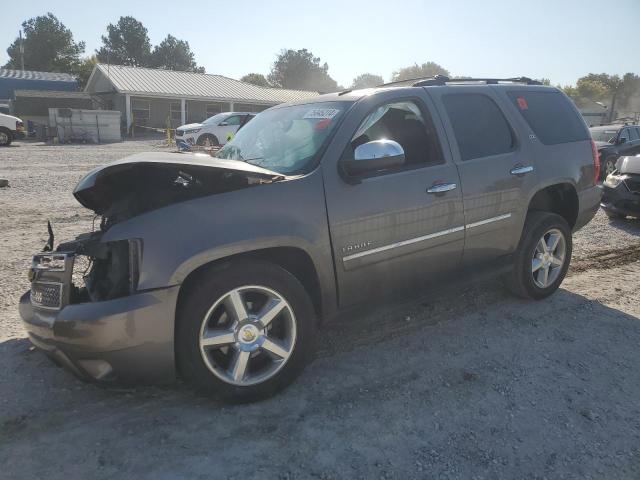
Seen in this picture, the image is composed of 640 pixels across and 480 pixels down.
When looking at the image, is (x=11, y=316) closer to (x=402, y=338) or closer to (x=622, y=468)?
(x=402, y=338)

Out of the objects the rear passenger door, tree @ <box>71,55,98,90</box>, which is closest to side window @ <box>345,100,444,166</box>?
Answer: the rear passenger door

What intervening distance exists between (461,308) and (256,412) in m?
2.32

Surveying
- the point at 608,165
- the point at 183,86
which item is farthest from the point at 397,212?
the point at 183,86

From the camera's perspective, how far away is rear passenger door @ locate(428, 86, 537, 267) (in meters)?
3.76

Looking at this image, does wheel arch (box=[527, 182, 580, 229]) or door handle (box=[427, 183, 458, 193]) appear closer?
door handle (box=[427, 183, 458, 193])

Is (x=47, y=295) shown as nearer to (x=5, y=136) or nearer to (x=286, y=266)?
(x=286, y=266)

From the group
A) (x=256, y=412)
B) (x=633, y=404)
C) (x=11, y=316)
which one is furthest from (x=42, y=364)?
(x=633, y=404)

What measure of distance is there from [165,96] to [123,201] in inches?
1331

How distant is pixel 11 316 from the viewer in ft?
13.3

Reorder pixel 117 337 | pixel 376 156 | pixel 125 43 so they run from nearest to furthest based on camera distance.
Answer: pixel 117 337
pixel 376 156
pixel 125 43

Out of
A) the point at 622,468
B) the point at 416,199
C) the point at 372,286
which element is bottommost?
the point at 622,468

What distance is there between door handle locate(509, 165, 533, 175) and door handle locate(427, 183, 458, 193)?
0.74m

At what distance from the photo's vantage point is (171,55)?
8712cm

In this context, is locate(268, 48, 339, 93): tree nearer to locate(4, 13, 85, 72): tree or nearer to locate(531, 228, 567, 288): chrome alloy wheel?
locate(4, 13, 85, 72): tree
